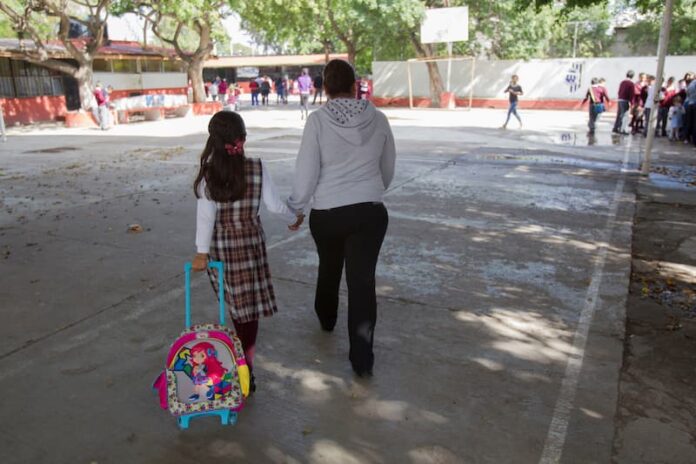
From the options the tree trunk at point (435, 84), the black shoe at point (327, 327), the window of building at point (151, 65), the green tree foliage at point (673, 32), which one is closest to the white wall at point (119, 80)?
the window of building at point (151, 65)

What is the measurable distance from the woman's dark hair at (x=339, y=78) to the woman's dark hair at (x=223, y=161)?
66cm

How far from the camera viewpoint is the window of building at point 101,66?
28.5 m

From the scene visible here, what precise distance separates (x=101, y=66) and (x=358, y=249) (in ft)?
96.0

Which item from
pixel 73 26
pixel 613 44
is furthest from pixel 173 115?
pixel 613 44

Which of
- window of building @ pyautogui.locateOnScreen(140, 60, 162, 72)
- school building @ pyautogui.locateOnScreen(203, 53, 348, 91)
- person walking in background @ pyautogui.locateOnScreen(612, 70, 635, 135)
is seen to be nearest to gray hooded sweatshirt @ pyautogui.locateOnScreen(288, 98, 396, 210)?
person walking in background @ pyautogui.locateOnScreen(612, 70, 635, 135)

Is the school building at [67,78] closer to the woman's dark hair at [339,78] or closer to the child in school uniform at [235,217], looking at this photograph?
the woman's dark hair at [339,78]

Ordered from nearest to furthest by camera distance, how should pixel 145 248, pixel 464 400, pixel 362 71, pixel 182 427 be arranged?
pixel 182 427, pixel 464 400, pixel 145 248, pixel 362 71

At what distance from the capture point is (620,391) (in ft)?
11.3

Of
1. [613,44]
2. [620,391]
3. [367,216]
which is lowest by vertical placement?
[620,391]

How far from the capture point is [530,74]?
27953mm

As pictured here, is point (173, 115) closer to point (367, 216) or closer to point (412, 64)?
point (412, 64)

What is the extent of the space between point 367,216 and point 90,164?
34.3 ft

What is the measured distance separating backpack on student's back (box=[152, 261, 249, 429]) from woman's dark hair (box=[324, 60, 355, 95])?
4.34 ft

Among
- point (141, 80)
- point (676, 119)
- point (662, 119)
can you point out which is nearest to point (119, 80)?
point (141, 80)
